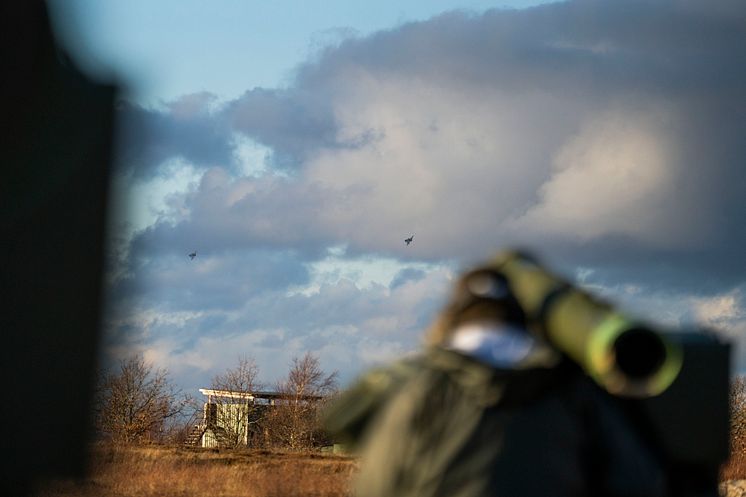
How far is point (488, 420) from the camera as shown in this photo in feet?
9.67

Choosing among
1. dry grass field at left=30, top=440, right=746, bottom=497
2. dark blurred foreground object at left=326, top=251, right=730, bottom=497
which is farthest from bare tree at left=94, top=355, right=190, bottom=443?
dark blurred foreground object at left=326, top=251, right=730, bottom=497

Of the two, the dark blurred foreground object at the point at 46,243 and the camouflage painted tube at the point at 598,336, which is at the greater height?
the dark blurred foreground object at the point at 46,243

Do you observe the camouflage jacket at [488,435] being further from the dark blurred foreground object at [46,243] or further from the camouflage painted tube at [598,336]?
the dark blurred foreground object at [46,243]

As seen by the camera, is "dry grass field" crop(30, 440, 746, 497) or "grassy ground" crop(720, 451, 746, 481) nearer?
"dry grass field" crop(30, 440, 746, 497)

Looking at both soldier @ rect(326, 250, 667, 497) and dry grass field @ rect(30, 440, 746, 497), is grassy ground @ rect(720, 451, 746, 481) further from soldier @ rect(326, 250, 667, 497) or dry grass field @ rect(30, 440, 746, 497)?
soldier @ rect(326, 250, 667, 497)

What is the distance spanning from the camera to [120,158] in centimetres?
1175

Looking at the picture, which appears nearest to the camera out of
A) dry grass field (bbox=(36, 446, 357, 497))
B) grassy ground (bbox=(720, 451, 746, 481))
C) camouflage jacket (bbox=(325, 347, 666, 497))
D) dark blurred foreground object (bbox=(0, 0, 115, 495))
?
camouflage jacket (bbox=(325, 347, 666, 497))

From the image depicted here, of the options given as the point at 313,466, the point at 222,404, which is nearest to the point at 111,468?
the point at 313,466

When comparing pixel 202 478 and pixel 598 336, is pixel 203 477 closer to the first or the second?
pixel 202 478

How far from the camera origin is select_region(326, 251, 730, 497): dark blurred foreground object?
2938 mm

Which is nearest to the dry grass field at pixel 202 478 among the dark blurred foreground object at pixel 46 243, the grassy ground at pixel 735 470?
the dark blurred foreground object at pixel 46 243

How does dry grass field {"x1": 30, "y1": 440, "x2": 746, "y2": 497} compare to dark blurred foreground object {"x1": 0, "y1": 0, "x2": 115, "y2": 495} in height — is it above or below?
below

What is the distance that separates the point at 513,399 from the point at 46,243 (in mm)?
9540

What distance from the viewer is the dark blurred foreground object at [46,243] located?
11.3 meters
